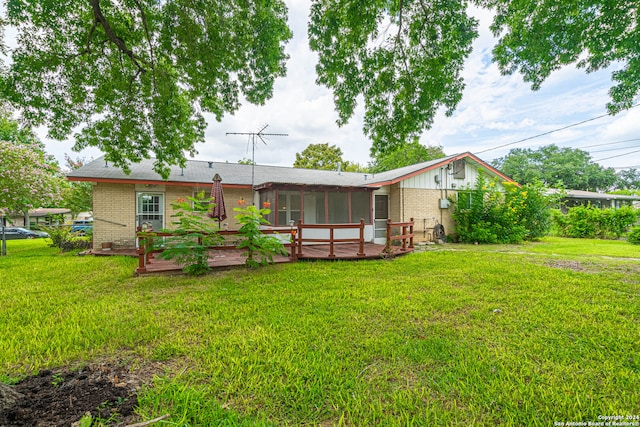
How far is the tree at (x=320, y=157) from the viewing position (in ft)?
109

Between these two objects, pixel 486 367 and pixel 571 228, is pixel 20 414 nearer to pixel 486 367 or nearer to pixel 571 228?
pixel 486 367

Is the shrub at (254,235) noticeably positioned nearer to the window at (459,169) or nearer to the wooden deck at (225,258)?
the wooden deck at (225,258)

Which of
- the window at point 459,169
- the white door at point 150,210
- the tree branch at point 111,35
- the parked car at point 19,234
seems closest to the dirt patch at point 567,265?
the window at point 459,169

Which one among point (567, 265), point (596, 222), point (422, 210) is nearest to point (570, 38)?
point (567, 265)

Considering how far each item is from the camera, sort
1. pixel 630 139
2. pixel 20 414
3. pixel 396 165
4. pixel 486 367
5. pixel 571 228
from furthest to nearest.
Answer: pixel 396 165 → pixel 630 139 → pixel 571 228 → pixel 486 367 → pixel 20 414

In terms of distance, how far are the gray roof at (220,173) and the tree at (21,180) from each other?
2236 millimetres

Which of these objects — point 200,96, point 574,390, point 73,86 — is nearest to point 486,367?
point 574,390

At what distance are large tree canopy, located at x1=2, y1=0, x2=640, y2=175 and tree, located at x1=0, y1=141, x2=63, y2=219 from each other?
5.85 m

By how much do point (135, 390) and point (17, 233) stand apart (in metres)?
30.7

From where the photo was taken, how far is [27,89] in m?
5.95

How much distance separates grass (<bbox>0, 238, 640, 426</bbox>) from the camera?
1976mm

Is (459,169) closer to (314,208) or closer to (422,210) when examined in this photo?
(422,210)

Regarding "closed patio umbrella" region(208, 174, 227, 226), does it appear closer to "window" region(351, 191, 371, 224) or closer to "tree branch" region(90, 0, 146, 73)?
"tree branch" region(90, 0, 146, 73)

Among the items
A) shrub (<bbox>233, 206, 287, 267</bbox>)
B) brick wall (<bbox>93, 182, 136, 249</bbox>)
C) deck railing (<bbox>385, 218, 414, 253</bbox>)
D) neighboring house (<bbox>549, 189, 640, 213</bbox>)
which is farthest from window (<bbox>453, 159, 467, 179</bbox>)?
brick wall (<bbox>93, 182, 136, 249</bbox>)
